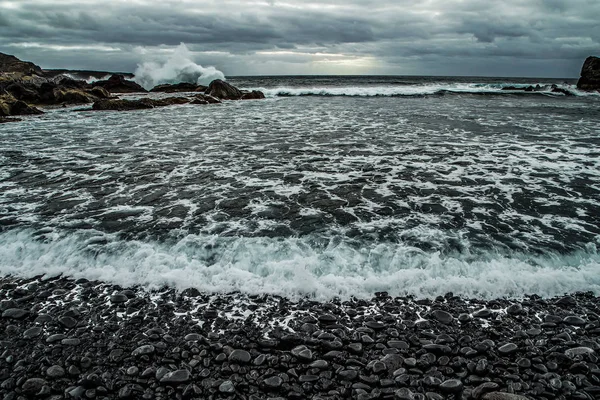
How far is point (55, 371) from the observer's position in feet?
11.9

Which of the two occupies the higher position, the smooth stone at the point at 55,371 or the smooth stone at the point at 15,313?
the smooth stone at the point at 15,313

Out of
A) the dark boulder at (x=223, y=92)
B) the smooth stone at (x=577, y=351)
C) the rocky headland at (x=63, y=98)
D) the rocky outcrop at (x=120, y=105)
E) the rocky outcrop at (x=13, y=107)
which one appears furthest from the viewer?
the dark boulder at (x=223, y=92)

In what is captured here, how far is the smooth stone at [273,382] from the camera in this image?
3482 mm

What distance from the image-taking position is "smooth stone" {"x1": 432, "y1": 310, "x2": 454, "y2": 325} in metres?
4.43

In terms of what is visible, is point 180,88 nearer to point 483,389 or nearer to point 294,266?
point 294,266

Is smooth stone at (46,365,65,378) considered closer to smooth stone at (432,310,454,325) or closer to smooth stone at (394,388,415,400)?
smooth stone at (394,388,415,400)

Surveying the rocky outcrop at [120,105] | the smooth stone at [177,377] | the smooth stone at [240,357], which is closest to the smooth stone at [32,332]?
the smooth stone at [177,377]

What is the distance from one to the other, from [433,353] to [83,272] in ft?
17.2

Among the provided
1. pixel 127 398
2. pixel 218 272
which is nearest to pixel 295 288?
pixel 218 272

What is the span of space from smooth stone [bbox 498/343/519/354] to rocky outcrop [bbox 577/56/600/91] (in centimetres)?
7459

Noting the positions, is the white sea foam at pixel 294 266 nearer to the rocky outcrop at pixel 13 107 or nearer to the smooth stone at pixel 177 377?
the smooth stone at pixel 177 377

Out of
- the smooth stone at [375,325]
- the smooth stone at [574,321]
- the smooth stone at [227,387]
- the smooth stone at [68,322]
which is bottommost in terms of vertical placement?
the smooth stone at [227,387]

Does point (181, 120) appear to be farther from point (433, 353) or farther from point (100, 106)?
point (433, 353)

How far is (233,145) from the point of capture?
602 inches
